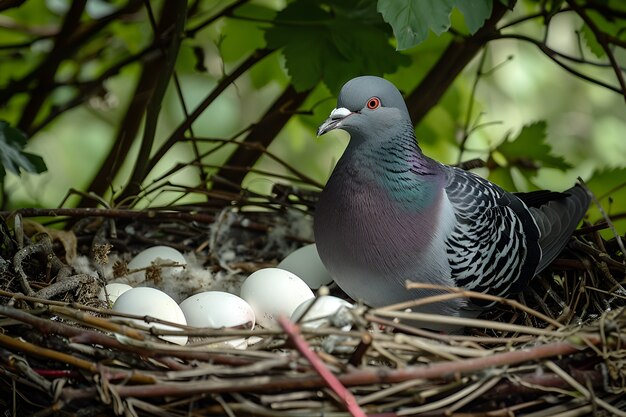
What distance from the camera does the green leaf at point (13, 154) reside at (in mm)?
2324

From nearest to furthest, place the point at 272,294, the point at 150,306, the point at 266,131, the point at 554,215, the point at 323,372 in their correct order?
the point at 323,372, the point at 150,306, the point at 272,294, the point at 554,215, the point at 266,131

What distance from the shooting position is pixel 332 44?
106 inches

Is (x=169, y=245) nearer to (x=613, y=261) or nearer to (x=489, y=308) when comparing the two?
(x=489, y=308)

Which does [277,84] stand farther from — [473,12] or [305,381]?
[305,381]

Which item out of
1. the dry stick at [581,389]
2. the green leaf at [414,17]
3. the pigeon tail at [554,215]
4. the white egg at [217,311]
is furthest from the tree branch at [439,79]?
the dry stick at [581,389]

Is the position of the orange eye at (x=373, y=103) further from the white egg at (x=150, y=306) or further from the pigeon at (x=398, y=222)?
the white egg at (x=150, y=306)

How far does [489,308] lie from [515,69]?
2.49m

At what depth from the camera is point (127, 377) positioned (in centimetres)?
171

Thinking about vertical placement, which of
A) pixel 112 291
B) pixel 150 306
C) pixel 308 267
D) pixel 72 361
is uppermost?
pixel 308 267

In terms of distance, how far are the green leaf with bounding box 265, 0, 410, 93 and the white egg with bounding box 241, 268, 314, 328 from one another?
602 mm

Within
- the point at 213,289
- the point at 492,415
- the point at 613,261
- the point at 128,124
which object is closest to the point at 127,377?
the point at 492,415

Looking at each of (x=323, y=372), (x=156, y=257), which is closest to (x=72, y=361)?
(x=323, y=372)

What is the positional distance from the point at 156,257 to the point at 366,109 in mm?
842

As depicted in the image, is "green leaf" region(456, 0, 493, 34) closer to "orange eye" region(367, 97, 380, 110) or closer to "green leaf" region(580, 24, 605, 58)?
Answer: "orange eye" region(367, 97, 380, 110)
